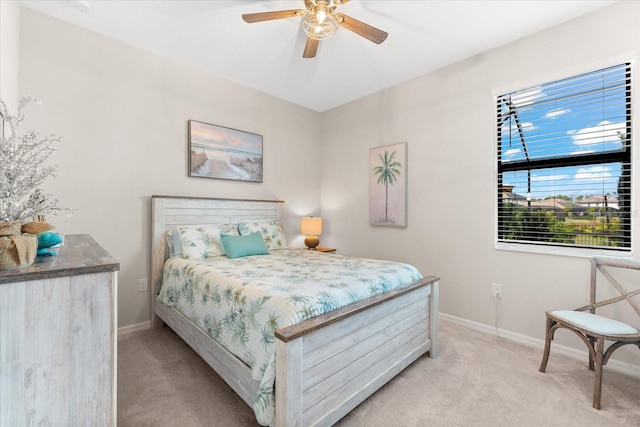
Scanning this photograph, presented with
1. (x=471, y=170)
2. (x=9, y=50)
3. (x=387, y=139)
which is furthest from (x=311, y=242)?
(x=9, y=50)

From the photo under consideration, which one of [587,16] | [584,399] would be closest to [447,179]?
[587,16]

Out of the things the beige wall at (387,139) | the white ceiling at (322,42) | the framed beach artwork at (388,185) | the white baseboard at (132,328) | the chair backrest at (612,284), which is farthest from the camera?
the framed beach artwork at (388,185)

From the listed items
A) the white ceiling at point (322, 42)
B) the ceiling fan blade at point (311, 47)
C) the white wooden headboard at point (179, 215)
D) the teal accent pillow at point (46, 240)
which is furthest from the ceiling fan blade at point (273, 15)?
the white wooden headboard at point (179, 215)

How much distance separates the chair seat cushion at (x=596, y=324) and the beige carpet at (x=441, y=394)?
0.44 metres

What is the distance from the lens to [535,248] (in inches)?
101

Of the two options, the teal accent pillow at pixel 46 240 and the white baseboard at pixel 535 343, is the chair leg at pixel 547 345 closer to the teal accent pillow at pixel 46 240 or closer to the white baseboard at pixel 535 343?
the white baseboard at pixel 535 343

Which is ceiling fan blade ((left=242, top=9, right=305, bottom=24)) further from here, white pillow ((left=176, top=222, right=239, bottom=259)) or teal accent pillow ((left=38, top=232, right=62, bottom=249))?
white pillow ((left=176, top=222, right=239, bottom=259))

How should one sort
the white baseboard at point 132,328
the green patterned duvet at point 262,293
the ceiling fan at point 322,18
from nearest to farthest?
the green patterned duvet at point 262,293
the ceiling fan at point 322,18
the white baseboard at point 132,328

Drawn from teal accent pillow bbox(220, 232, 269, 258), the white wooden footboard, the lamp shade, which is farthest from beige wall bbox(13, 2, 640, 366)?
the white wooden footboard

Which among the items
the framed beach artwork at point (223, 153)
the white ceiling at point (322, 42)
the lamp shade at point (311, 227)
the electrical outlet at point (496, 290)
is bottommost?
the electrical outlet at point (496, 290)

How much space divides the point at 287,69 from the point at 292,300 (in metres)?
2.68

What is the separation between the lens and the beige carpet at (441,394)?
162 cm

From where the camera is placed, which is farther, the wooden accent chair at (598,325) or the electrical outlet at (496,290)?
the electrical outlet at (496,290)

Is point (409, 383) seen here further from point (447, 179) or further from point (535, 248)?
point (447, 179)
